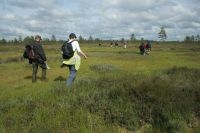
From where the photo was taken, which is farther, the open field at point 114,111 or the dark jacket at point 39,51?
the dark jacket at point 39,51

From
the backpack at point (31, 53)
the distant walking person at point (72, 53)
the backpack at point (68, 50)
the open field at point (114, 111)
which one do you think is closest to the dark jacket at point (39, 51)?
the backpack at point (31, 53)

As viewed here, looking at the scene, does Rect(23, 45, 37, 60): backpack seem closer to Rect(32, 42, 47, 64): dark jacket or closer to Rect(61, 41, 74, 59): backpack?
Rect(32, 42, 47, 64): dark jacket

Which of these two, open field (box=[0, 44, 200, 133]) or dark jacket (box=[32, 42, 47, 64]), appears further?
dark jacket (box=[32, 42, 47, 64])

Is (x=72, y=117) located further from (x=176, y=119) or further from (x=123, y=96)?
(x=176, y=119)

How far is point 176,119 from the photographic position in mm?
8984

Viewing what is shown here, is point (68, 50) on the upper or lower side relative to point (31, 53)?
upper

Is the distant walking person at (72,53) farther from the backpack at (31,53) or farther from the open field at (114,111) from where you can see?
the backpack at (31,53)

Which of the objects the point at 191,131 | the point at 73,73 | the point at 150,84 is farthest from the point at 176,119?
the point at 73,73

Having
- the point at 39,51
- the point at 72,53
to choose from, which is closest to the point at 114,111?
the point at 72,53

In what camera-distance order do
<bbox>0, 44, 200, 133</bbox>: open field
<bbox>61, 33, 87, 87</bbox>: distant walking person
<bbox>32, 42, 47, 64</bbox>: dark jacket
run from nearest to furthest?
<bbox>0, 44, 200, 133</bbox>: open field < <bbox>61, 33, 87, 87</bbox>: distant walking person < <bbox>32, 42, 47, 64</bbox>: dark jacket

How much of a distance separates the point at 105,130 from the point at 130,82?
2741mm

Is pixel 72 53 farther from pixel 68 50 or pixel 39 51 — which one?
pixel 39 51

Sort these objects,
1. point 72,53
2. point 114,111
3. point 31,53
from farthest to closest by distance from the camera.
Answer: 1. point 31,53
2. point 72,53
3. point 114,111

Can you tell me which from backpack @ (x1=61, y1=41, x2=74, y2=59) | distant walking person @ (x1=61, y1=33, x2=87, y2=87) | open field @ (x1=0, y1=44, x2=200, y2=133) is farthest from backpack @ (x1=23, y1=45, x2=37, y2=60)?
open field @ (x1=0, y1=44, x2=200, y2=133)
